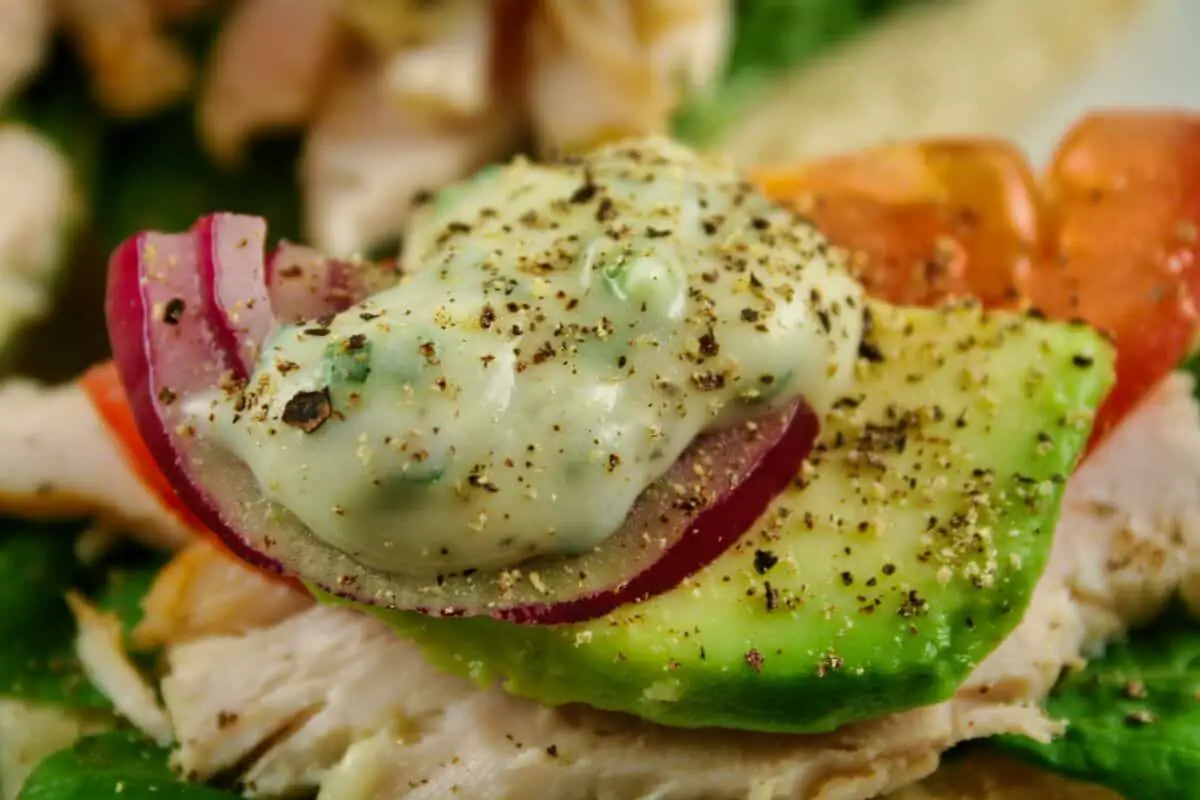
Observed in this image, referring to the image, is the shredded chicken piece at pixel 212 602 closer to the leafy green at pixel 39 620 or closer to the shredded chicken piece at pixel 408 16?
the leafy green at pixel 39 620

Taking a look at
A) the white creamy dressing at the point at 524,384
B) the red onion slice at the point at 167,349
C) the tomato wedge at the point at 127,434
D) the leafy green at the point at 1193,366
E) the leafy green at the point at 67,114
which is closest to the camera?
the white creamy dressing at the point at 524,384

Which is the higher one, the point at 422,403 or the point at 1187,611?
the point at 422,403

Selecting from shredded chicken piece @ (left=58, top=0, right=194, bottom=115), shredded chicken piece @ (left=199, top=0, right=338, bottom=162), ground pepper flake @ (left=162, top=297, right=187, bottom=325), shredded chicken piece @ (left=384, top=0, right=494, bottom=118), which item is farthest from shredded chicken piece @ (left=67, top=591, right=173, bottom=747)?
shredded chicken piece @ (left=58, top=0, right=194, bottom=115)

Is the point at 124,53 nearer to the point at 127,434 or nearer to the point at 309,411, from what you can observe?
the point at 127,434

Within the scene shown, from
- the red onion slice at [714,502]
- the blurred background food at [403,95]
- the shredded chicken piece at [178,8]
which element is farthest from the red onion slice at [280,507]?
the shredded chicken piece at [178,8]

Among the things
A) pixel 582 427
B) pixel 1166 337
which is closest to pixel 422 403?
pixel 582 427

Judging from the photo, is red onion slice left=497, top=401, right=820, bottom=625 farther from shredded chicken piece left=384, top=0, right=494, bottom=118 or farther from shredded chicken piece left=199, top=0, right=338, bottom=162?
shredded chicken piece left=199, top=0, right=338, bottom=162

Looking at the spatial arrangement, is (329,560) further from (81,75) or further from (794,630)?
(81,75)
